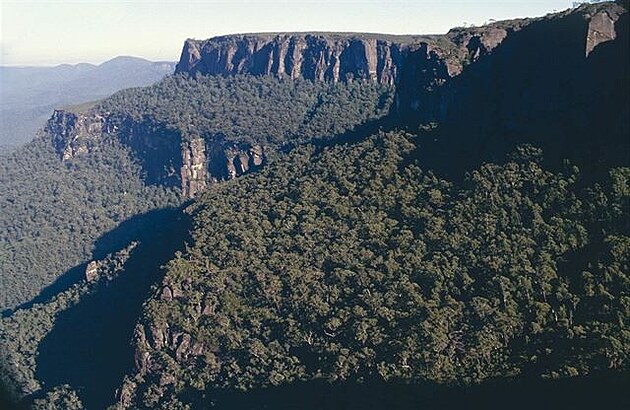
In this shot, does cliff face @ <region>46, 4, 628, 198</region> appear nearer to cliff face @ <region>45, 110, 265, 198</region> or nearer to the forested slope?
cliff face @ <region>45, 110, 265, 198</region>

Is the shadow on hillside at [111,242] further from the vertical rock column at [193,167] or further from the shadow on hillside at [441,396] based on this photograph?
the shadow on hillside at [441,396]

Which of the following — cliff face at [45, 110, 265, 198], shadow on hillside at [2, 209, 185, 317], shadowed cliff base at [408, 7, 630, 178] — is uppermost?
shadowed cliff base at [408, 7, 630, 178]

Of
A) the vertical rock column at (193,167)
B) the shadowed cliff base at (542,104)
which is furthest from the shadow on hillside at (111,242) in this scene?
the shadowed cliff base at (542,104)

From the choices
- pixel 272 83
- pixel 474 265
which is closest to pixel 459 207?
pixel 474 265

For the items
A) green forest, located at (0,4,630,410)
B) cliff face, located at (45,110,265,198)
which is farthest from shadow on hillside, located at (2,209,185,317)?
cliff face, located at (45,110,265,198)

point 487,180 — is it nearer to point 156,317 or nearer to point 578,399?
point 578,399

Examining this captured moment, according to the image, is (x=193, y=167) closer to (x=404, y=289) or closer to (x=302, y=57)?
(x=302, y=57)
